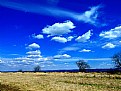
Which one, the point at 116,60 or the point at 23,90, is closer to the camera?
the point at 23,90

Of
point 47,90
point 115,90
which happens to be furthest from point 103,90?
point 47,90

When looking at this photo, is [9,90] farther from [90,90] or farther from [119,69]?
[119,69]

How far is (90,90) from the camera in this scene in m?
40.7

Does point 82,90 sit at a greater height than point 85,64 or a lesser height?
lesser

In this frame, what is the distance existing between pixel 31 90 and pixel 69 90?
550 cm

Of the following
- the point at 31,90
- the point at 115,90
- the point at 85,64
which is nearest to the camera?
the point at 115,90

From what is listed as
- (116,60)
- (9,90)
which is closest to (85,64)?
(116,60)

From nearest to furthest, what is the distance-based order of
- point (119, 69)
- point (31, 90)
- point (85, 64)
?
point (31, 90)
point (119, 69)
point (85, 64)

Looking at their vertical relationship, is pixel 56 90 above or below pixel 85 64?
below

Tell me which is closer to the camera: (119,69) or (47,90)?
(47,90)

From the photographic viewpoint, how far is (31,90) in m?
42.2

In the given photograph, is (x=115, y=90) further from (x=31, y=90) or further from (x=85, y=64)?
(x=85, y=64)

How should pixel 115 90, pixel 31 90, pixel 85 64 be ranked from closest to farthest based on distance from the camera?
pixel 115 90 < pixel 31 90 < pixel 85 64

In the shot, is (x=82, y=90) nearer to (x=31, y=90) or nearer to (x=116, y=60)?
(x=31, y=90)
